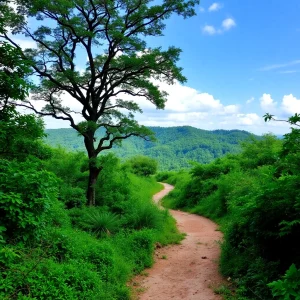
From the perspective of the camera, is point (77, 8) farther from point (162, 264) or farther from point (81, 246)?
point (162, 264)

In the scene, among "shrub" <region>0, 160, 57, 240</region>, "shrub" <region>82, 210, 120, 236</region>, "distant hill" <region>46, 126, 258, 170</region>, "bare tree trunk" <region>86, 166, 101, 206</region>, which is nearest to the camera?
"shrub" <region>0, 160, 57, 240</region>

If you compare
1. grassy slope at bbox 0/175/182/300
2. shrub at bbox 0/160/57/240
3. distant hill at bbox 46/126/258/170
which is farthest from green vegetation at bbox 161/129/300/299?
distant hill at bbox 46/126/258/170

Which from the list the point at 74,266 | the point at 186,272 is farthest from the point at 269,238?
the point at 74,266

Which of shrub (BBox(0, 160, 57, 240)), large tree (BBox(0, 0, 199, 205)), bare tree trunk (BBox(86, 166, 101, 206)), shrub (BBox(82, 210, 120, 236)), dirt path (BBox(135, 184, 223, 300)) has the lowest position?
dirt path (BBox(135, 184, 223, 300))

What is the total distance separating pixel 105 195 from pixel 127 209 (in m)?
2.25

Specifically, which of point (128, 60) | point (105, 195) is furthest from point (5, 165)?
point (105, 195)

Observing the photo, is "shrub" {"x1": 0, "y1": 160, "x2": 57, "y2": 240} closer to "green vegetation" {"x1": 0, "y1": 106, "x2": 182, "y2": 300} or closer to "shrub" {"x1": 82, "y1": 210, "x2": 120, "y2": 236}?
"green vegetation" {"x1": 0, "y1": 106, "x2": 182, "y2": 300}

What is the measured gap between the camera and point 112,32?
499 inches

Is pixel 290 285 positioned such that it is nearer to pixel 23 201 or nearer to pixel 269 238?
pixel 269 238

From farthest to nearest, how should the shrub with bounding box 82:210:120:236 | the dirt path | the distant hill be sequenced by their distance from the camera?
the distant hill < the shrub with bounding box 82:210:120:236 < the dirt path

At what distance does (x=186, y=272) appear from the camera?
8453mm

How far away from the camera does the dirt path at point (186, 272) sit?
706cm

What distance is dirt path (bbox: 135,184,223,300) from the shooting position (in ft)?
23.2

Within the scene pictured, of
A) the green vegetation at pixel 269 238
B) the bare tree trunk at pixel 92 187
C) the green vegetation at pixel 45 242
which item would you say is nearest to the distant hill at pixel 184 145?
the bare tree trunk at pixel 92 187
